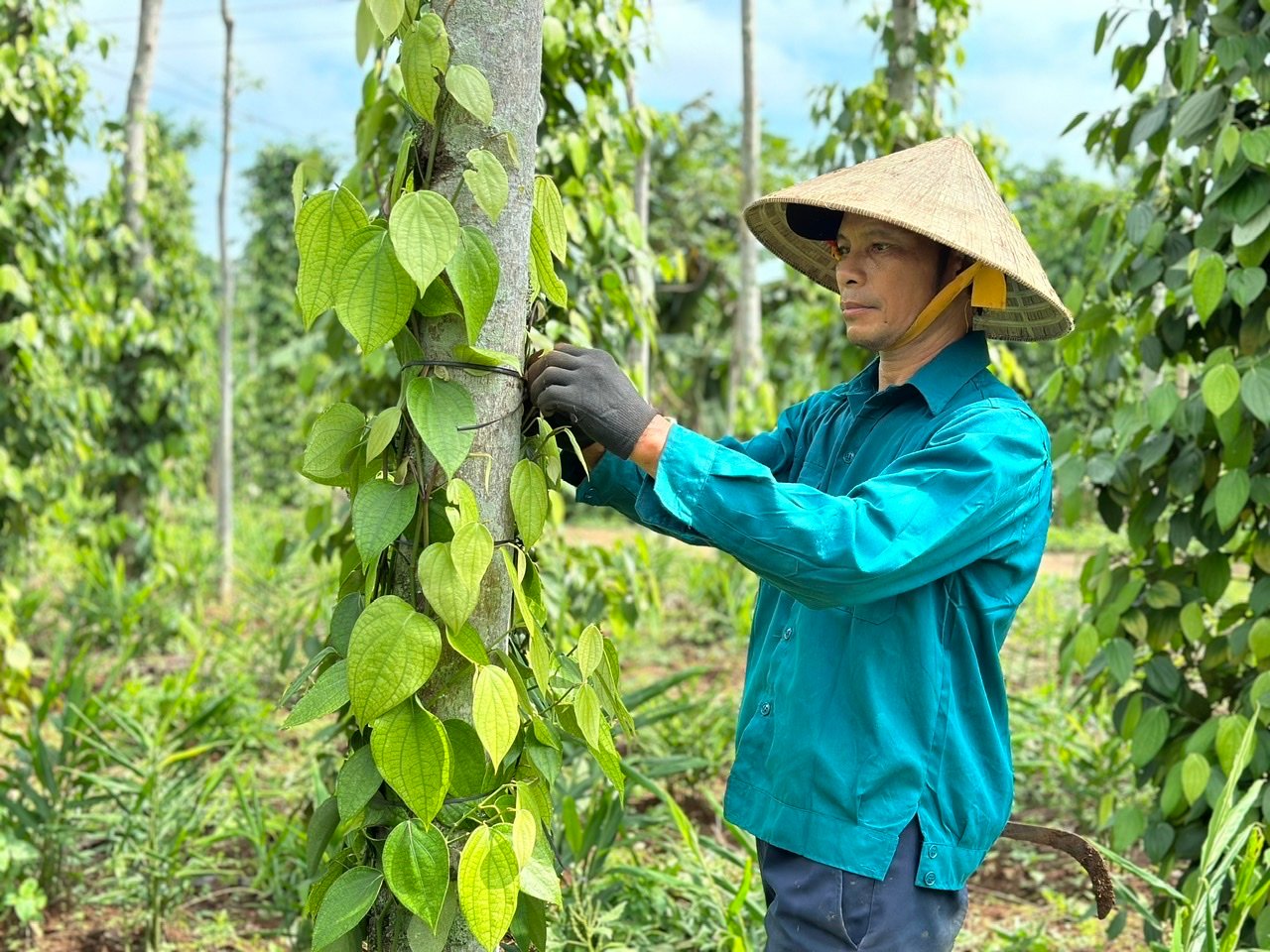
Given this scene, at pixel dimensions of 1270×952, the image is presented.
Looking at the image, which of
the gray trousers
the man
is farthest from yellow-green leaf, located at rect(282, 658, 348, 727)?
the gray trousers

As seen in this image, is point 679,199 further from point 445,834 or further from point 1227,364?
point 445,834

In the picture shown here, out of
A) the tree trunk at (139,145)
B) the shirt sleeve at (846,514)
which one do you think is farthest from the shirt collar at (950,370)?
the tree trunk at (139,145)

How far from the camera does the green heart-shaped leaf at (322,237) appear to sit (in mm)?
1193

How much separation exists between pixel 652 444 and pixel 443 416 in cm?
23

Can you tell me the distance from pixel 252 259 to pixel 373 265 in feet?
53.0

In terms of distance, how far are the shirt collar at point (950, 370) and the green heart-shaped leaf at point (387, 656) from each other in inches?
27.7

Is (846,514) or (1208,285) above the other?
(1208,285)

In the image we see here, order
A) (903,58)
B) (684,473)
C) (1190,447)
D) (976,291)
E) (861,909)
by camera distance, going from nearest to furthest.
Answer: (684,473) → (861,909) → (976,291) → (1190,447) → (903,58)

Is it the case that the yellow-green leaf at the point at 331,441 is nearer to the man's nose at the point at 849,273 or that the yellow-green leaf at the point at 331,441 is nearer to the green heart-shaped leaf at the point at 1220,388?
the man's nose at the point at 849,273

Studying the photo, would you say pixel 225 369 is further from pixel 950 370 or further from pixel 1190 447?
pixel 950 370

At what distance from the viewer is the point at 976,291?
150cm

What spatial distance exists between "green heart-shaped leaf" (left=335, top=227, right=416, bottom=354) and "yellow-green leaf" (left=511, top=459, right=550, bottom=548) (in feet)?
0.70

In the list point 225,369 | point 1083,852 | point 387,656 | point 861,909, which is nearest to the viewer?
point 387,656

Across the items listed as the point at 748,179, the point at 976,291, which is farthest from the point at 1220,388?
the point at 748,179
